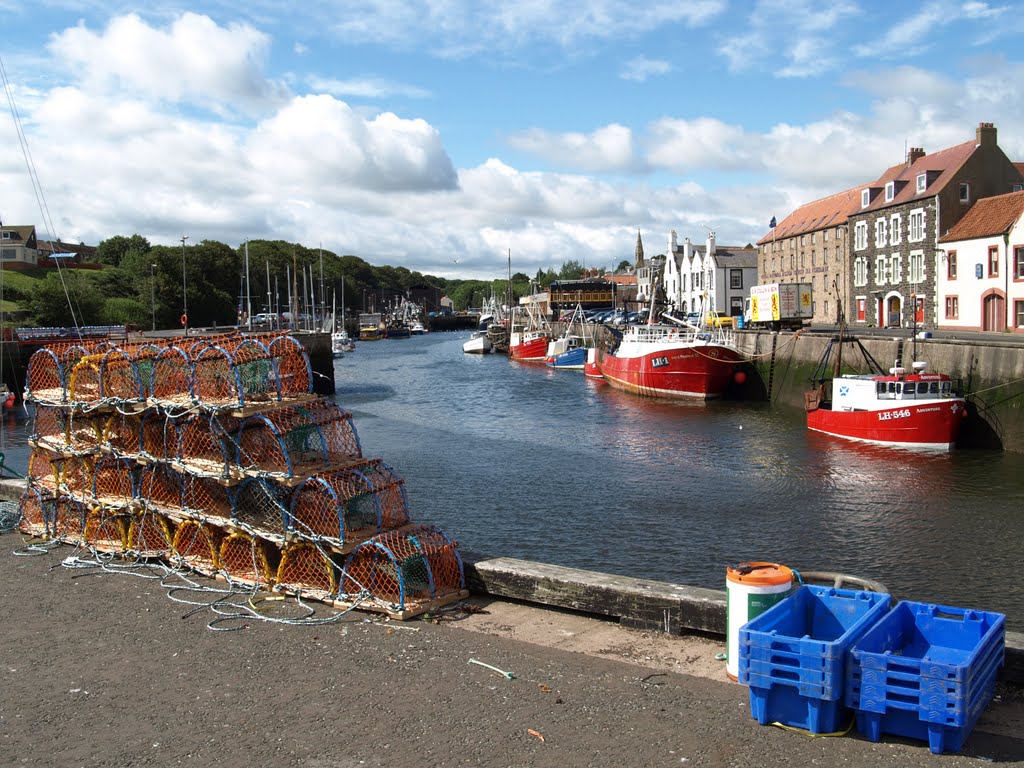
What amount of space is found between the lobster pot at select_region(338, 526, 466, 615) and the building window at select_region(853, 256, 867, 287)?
167 ft

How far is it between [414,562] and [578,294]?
366 feet

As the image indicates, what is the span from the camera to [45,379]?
1253 cm

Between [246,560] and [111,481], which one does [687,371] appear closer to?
[111,481]

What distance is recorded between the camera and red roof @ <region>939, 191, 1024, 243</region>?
39438mm

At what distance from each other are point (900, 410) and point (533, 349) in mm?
52408

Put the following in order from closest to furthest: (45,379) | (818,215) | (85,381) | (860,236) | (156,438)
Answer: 1. (156,438)
2. (85,381)
3. (45,379)
4. (860,236)
5. (818,215)

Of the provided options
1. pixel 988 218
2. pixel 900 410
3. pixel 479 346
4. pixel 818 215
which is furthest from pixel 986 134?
pixel 479 346

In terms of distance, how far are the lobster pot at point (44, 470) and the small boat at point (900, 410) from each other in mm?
23345

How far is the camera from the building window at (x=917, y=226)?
4712 cm

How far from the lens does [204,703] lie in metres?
6.49

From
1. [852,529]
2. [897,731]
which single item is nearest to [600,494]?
[852,529]

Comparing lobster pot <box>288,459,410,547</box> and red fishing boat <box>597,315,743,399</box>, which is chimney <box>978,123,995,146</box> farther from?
lobster pot <box>288,459,410,547</box>

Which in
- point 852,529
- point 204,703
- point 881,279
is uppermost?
point 881,279

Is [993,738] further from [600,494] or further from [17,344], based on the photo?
[17,344]
